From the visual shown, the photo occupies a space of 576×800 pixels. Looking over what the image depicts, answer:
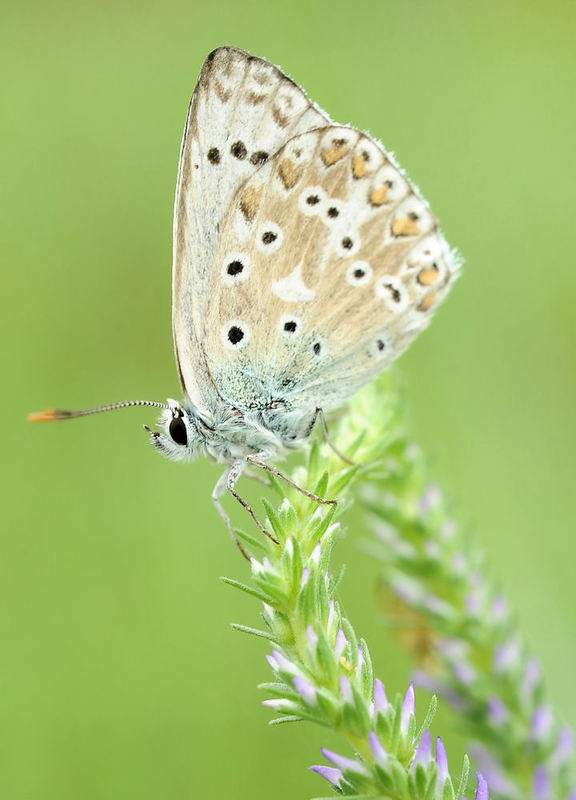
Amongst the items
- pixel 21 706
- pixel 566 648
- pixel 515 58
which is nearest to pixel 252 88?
pixel 566 648

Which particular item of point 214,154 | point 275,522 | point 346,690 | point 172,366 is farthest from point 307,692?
point 172,366

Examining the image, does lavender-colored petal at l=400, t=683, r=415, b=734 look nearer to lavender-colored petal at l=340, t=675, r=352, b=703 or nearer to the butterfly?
lavender-colored petal at l=340, t=675, r=352, b=703

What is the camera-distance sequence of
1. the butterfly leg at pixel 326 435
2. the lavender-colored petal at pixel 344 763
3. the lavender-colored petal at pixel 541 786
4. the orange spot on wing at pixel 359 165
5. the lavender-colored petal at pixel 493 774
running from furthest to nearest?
the orange spot on wing at pixel 359 165
the butterfly leg at pixel 326 435
the lavender-colored petal at pixel 493 774
the lavender-colored petal at pixel 541 786
the lavender-colored petal at pixel 344 763

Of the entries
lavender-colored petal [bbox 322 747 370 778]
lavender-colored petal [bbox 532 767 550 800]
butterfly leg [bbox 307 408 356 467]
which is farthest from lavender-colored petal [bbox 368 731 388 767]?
butterfly leg [bbox 307 408 356 467]

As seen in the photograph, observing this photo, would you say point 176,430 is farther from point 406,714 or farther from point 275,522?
point 406,714

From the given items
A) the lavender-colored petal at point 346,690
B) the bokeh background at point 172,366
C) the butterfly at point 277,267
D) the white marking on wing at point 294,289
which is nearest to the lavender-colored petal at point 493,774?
the lavender-colored petal at point 346,690

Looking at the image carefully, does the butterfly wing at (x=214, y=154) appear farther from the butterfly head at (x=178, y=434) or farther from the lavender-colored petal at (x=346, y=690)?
the lavender-colored petal at (x=346, y=690)

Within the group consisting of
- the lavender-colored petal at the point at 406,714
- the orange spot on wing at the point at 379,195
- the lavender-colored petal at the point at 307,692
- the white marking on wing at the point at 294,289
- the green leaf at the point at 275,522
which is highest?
the orange spot on wing at the point at 379,195
